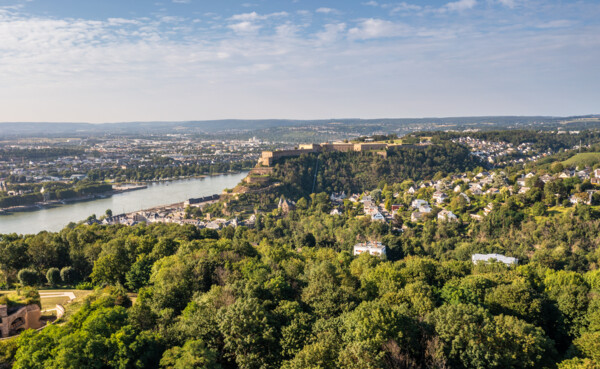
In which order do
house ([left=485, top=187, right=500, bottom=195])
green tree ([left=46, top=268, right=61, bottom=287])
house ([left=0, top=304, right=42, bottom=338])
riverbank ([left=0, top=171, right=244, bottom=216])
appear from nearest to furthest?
house ([left=0, top=304, right=42, bottom=338])
green tree ([left=46, top=268, right=61, bottom=287])
house ([left=485, top=187, right=500, bottom=195])
riverbank ([left=0, top=171, right=244, bottom=216])

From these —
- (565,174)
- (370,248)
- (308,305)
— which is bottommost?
(370,248)

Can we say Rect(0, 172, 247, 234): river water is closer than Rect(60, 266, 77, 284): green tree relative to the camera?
No

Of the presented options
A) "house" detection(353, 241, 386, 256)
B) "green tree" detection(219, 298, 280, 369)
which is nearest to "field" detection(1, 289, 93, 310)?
"green tree" detection(219, 298, 280, 369)

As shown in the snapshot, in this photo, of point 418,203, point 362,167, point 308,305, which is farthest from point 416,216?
point 308,305

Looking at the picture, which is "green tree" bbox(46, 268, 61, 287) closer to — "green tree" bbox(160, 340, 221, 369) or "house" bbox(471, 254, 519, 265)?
"green tree" bbox(160, 340, 221, 369)

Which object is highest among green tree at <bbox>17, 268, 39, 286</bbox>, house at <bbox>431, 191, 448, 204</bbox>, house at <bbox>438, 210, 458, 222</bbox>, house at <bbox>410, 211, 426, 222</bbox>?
green tree at <bbox>17, 268, 39, 286</bbox>

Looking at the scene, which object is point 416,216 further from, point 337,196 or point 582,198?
point 337,196

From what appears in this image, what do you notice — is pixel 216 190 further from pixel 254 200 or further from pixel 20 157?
pixel 20 157
